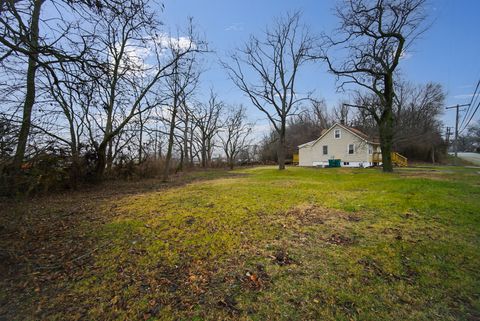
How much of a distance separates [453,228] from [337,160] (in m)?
24.5

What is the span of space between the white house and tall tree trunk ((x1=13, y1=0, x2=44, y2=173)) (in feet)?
83.7

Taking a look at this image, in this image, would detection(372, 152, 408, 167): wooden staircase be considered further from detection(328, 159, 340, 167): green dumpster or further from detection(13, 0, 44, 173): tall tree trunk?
detection(13, 0, 44, 173): tall tree trunk

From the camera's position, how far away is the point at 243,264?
2.88 meters

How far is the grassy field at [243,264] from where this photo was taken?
214 centimetres

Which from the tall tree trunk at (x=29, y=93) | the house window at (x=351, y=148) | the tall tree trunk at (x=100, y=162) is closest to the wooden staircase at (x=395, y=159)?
the house window at (x=351, y=148)

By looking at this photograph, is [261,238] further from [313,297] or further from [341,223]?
[341,223]

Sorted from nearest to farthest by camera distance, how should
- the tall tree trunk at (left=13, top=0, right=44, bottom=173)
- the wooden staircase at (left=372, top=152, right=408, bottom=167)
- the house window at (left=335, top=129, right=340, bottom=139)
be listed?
the tall tree trunk at (left=13, top=0, right=44, bottom=173) → the wooden staircase at (left=372, top=152, right=408, bottom=167) → the house window at (left=335, top=129, right=340, bottom=139)

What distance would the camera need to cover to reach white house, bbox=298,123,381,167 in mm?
25650

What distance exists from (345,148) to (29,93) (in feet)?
90.4

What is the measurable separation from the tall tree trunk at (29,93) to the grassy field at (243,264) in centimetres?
86

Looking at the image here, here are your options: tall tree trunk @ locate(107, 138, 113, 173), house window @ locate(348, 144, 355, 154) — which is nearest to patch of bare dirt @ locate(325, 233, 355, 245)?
tall tree trunk @ locate(107, 138, 113, 173)

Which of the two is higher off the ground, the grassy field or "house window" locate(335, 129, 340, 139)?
"house window" locate(335, 129, 340, 139)

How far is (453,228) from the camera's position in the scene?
394 cm

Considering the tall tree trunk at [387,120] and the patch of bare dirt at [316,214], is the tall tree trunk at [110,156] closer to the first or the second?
the patch of bare dirt at [316,214]
